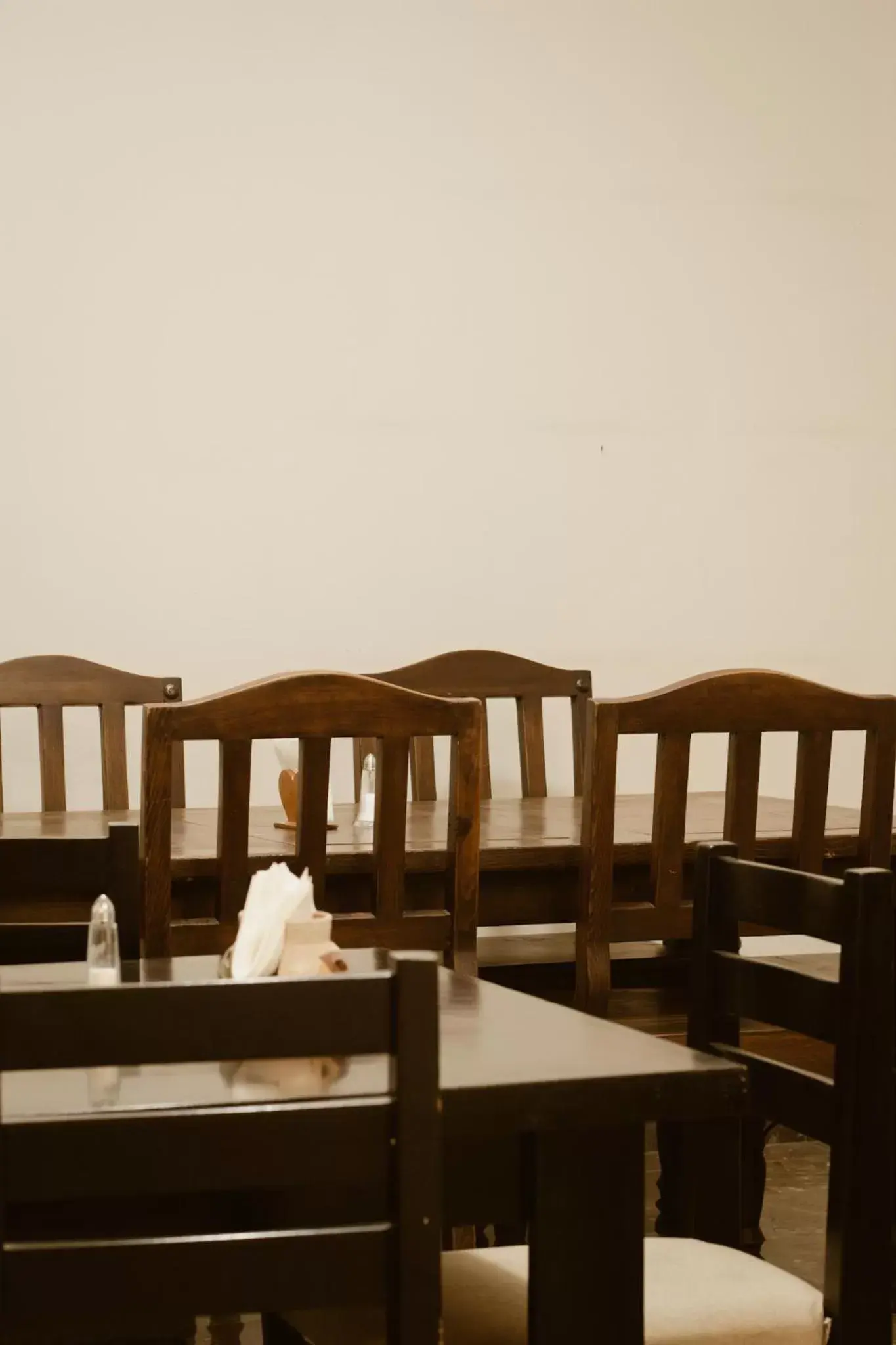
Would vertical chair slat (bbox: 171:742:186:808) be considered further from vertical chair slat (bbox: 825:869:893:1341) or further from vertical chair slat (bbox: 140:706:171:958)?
vertical chair slat (bbox: 825:869:893:1341)

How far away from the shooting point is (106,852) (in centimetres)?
182

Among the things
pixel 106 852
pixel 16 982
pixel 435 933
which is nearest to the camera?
pixel 16 982

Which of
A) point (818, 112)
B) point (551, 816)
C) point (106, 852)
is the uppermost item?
point (818, 112)

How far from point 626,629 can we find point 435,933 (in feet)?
7.31

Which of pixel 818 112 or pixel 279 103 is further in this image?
pixel 818 112

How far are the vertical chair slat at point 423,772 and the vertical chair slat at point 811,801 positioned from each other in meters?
0.99

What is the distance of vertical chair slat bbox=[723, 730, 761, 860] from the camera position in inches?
91.2

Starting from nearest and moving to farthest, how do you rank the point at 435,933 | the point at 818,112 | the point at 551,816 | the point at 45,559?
1. the point at 435,933
2. the point at 551,816
3. the point at 45,559
4. the point at 818,112

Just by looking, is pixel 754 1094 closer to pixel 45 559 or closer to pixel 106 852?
pixel 106 852

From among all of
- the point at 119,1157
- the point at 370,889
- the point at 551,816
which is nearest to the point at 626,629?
the point at 551,816

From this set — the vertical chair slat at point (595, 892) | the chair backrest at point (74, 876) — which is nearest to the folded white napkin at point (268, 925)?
the chair backrest at point (74, 876)

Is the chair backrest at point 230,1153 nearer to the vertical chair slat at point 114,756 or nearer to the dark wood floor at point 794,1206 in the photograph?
the dark wood floor at point 794,1206

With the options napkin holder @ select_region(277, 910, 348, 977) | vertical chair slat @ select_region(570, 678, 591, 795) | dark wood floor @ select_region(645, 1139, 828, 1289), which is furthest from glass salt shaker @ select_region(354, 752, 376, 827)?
napkin holder @ select_region(277, 910, 348, 977)

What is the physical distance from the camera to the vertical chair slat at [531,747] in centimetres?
340
